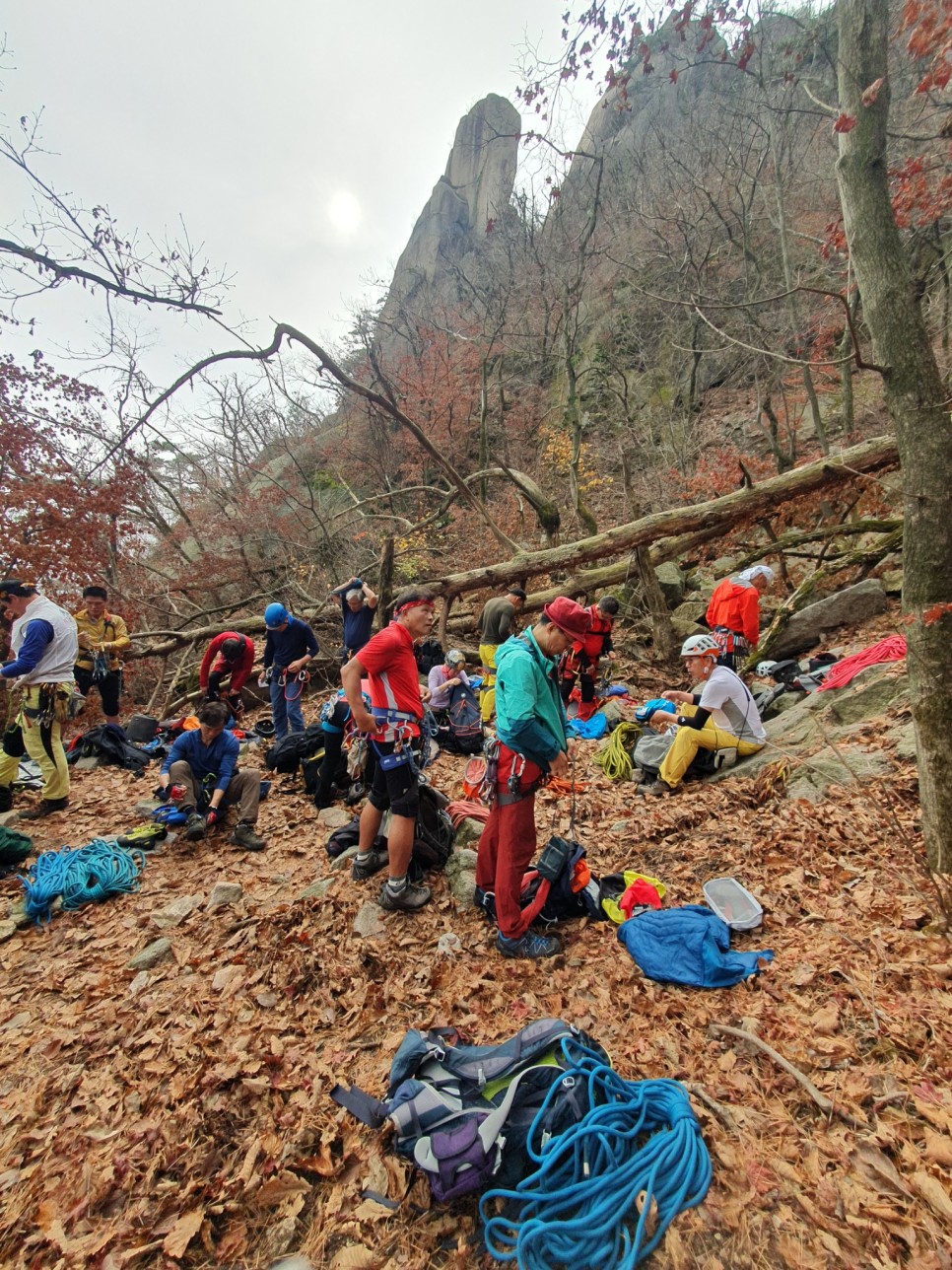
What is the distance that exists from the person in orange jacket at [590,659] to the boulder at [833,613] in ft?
9.97

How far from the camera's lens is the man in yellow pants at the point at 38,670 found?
16.5 feet

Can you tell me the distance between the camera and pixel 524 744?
316 centimetres

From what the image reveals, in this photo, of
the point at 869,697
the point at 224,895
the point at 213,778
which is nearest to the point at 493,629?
the point at 213,778

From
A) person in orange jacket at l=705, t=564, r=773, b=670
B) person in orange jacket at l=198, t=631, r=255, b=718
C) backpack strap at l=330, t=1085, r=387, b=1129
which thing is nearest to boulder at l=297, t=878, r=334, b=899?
A: backpack strap at l=330, t=1085, r=387, b=1129

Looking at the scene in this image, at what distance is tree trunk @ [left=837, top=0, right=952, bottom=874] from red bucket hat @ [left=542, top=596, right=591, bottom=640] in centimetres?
164

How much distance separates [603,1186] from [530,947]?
1.50 meters

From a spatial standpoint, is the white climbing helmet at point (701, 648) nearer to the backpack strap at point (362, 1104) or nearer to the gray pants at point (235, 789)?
the backpack strap at point (362, 1104)

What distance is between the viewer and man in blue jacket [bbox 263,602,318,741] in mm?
6836

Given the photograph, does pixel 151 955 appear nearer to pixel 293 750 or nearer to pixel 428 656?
pixel 293 750

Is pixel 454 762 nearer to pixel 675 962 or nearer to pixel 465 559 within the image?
pixel 675 962

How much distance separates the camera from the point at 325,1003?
10.4 feet

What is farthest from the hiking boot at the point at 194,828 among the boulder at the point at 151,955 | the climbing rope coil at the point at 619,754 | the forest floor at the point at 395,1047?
the climbing rope coil at the point at 619,754

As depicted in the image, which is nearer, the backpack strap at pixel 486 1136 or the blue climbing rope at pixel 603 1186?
the blue climbing rope at pixel 603 1186

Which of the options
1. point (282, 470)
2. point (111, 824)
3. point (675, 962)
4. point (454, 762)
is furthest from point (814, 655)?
point (282, 470)
